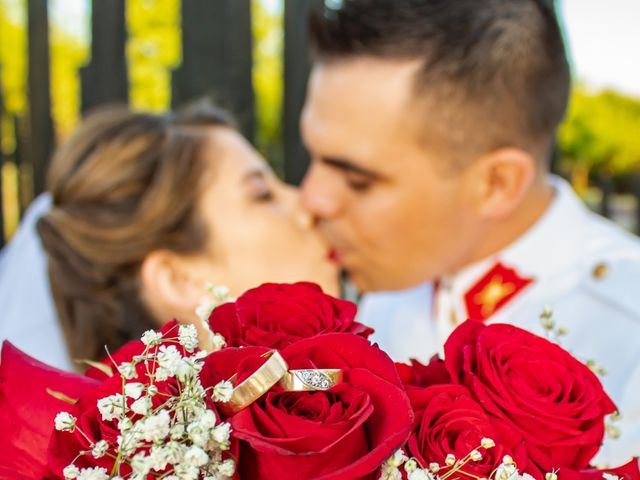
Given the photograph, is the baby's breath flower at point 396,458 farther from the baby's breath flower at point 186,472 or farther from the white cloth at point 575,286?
the white cloth at point 575,286

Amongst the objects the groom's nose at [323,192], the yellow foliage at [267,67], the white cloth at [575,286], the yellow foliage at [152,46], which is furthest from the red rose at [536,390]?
the yellow foliage at [267,67]

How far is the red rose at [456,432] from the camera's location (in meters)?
0.77

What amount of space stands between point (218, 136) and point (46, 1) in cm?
128

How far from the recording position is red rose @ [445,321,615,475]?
808 mm

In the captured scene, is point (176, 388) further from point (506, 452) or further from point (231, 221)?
point (231, 221)

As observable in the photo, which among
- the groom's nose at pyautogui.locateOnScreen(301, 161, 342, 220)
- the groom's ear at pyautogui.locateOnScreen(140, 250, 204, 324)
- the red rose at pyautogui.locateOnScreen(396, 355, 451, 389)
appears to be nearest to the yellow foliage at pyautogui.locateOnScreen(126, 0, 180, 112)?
the groom's ear at pyautogui.locateOnScreen(140, 250, 204, 324)

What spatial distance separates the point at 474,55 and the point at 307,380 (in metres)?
1.93

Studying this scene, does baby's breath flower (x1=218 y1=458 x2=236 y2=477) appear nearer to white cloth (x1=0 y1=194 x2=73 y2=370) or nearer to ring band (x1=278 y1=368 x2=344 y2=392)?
ring band (x1=278 y1=368 x2=344 y2=392)

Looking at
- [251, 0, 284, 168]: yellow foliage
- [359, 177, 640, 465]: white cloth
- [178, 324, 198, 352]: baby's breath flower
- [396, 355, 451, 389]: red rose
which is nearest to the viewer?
[178, 324, 198, 352]: baby's breath flower

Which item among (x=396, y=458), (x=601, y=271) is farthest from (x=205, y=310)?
(x=601, y=271)

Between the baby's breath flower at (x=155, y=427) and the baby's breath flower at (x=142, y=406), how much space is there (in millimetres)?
16

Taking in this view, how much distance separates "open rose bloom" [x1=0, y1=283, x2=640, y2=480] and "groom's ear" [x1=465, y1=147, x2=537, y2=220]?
1.59m

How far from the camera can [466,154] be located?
245 cm

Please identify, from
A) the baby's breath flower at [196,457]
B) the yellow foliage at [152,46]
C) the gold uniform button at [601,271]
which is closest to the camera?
the baby's breath flower at [196,457]
